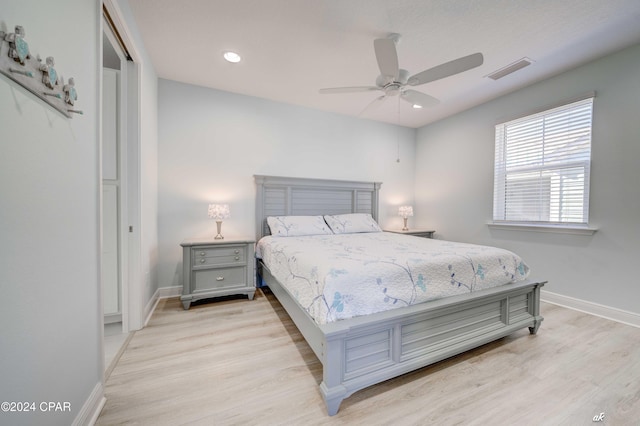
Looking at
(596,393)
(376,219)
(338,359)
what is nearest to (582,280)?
(596,393)

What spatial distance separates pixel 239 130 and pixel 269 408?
312 cm

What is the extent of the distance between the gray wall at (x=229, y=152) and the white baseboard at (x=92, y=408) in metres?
1.81

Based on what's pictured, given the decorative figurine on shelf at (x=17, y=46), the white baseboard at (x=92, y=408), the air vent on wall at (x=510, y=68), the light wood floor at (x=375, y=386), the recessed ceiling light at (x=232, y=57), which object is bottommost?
the light wood floor at (x=375, y=386)

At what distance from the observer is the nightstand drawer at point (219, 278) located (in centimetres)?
269

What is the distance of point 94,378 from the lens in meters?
1.29

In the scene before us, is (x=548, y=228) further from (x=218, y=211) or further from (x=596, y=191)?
(x=218, y=211)

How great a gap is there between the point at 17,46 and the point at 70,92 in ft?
1.21

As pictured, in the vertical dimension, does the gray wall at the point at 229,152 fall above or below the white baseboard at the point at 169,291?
above

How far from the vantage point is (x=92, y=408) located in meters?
1.24

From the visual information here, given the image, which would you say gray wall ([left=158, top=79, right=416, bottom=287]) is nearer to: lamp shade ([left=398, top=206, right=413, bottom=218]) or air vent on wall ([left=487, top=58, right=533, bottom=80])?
lamp shade ([left=398, top=206, right=413, bottom=218])

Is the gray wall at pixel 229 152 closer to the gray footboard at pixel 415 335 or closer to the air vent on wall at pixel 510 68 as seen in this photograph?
the air vent on wall at pixel 510 68

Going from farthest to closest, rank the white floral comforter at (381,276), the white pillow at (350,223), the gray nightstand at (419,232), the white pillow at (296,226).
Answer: the gray nightstand at (419,232) < the white pillow at (350,223) < the white pillow at (296,226) < the white floral comforter at (381,276)

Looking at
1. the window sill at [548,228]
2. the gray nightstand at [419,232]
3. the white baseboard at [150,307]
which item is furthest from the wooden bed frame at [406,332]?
the gray nightstand at [419,232]

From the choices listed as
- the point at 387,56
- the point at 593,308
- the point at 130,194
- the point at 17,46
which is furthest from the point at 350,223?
the point at 17,46
